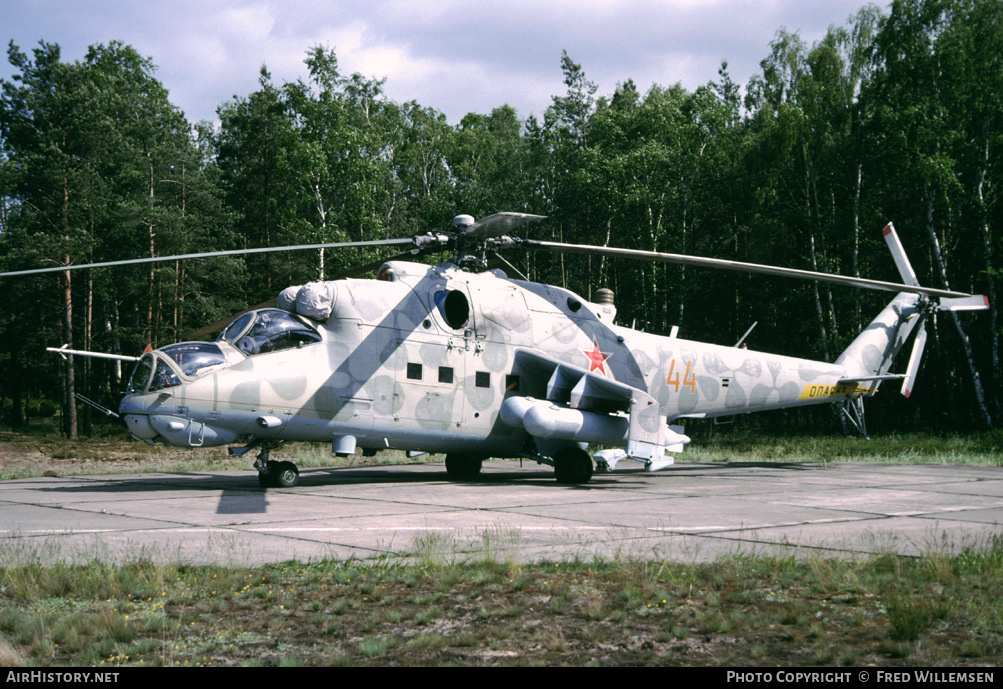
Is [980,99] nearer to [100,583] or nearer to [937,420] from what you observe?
[937,420]

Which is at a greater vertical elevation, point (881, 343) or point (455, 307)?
point (455, 307)

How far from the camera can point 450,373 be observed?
610 inches

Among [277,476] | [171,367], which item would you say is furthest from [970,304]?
[171,367]

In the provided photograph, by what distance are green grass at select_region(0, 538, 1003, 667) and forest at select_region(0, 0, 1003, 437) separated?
2857 centimetres

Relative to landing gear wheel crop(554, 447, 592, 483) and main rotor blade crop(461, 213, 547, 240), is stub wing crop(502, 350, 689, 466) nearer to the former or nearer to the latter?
landing gear wheel crop(554, 447, 592, 483)

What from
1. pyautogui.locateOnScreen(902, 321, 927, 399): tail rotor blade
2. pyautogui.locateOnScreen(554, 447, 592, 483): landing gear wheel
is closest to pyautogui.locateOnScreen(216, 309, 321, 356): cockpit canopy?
pyautogui.locateOnScreen(554, 447, 592, 483): landing gear wheel

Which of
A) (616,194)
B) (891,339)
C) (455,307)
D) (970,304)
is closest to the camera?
(455,307)

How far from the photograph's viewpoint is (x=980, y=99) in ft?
102

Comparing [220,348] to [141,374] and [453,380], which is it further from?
[453,380]

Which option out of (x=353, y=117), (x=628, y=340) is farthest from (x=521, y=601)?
(x=353, y=117)

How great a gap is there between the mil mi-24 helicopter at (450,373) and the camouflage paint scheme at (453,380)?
25 millimetres

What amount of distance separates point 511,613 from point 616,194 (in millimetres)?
36770

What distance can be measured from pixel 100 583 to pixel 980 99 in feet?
111

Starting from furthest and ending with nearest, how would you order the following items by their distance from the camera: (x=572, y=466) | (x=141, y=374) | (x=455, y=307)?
1. (x=572, y=466)
2. (x=455, y=307)
3. (x=141, y=374)
